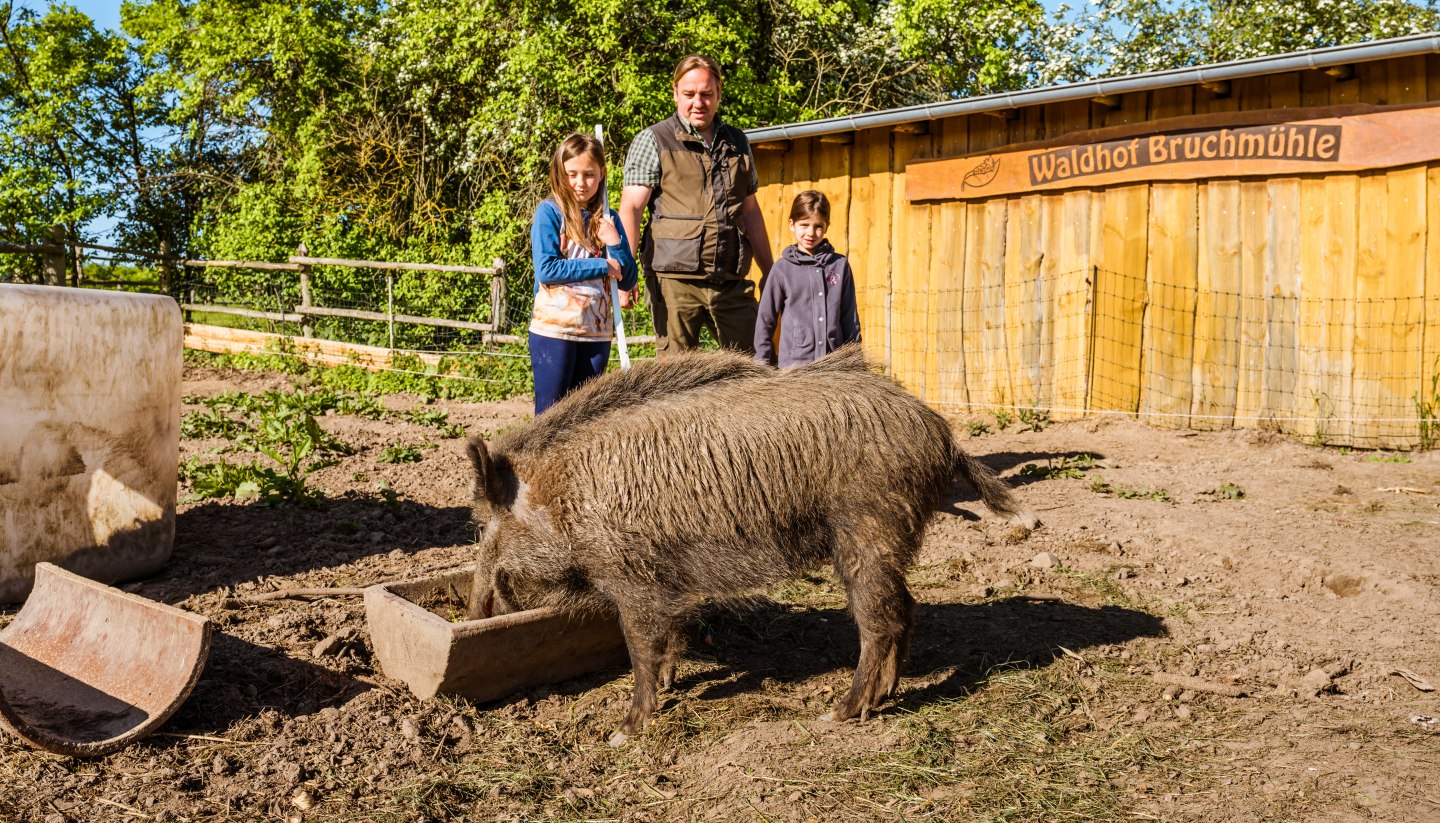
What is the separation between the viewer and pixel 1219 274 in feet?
29.0

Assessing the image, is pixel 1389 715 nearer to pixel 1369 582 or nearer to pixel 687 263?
pixel 1369 582

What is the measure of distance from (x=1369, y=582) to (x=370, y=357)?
38.9ft

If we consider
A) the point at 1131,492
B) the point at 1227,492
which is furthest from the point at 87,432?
the point at 1227,492

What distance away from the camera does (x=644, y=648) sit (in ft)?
12.3

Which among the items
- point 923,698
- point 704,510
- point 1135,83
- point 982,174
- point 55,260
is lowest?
point 923,698

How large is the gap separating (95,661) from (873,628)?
2.65m

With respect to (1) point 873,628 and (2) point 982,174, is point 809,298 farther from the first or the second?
(2) point 982,174

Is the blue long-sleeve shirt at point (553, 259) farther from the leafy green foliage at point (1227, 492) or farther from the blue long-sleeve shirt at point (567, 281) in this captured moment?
the leafy green foliage at point (1227, 492)

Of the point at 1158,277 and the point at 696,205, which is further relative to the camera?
the point at 1158,277

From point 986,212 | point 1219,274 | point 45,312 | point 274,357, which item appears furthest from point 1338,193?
point 274,357

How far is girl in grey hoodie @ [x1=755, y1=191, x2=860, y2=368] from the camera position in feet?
18.0

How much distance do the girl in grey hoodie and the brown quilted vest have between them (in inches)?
10.3

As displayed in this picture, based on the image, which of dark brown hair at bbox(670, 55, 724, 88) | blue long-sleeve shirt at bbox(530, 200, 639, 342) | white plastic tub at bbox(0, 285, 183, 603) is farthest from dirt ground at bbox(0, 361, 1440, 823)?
dark brown hair at bbox(670, 55, 724, 88)

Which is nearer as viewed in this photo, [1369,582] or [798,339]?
[1369,582]
